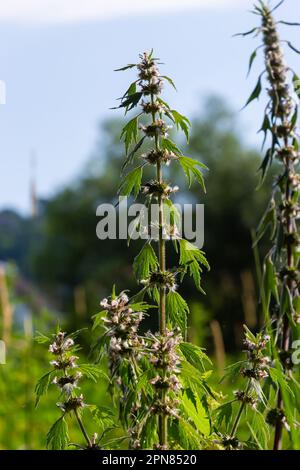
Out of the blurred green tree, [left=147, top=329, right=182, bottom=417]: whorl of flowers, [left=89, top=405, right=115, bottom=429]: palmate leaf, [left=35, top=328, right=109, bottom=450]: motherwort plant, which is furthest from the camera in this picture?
the blurred green tree

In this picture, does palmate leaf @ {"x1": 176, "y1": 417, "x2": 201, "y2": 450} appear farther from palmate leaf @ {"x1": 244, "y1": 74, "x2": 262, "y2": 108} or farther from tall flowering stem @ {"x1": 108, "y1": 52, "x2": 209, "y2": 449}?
palmate leaf @ {"x1": 244, "y1": 74, "x2": 262, "y2": 108}

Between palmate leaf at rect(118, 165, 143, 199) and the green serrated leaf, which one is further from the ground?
the green serrated leaf

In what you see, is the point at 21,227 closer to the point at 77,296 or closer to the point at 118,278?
the point at 118,278

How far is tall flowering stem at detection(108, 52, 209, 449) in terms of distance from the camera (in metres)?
1.70

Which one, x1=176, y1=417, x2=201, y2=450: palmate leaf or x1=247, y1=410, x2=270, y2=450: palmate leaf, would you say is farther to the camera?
x1=247, y1=410, x2=270, y2=450: palmate leaf

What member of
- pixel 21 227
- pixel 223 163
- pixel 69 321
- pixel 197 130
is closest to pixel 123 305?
pixel 69 321

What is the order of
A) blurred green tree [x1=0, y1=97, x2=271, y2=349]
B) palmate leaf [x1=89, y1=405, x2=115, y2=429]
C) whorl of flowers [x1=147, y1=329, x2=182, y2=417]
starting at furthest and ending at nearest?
1. blurred green tree [x1=0, y1=97, x2=271, y2=349]
2. palmate leaf [x1=89, y1=405, x2=115, y2=429]
3. whorl of flowers [x1=147, y1=329, x2=182, y2=417]

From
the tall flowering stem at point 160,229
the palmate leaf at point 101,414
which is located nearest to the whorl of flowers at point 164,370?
the tall flowering stem at point 160,229

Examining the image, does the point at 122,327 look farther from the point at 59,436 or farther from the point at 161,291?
the point at 59,436

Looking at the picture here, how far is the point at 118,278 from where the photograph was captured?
2423 cm

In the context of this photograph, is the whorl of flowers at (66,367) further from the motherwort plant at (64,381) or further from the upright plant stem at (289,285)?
the upright plant stem at (289,285)

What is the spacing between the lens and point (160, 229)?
1815 mm

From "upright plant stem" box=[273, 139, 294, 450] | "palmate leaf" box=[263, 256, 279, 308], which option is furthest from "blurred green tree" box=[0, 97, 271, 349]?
"palmate leaf" box=[263, 256, 279, 308]

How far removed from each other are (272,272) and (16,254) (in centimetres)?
3565
